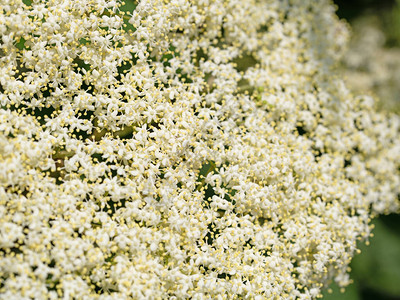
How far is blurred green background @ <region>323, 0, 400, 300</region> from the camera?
3020 millimetres

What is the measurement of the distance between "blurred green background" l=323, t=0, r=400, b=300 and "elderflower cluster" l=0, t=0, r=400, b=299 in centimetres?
76

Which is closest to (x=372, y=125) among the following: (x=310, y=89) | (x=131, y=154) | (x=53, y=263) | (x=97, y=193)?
(x=310, y=89)

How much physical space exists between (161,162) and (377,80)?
9.55 feet

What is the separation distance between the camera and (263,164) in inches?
77.2

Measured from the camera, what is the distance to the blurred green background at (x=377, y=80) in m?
3.02

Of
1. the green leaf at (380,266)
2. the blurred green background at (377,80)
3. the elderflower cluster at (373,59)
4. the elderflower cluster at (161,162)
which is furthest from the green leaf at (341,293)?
the elderflower cluster at (373,59)

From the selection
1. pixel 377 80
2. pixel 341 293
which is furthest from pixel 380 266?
pixel 377 80

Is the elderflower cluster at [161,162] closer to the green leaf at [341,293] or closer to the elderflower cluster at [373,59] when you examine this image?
the green leaf at [341,293]

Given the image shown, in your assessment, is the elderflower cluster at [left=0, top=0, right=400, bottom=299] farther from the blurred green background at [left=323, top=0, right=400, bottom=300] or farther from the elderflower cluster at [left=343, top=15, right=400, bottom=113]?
the elderflower cluster at [left=343, top=15, right=400, bottom=113]

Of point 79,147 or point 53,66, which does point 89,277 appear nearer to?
point 79,147

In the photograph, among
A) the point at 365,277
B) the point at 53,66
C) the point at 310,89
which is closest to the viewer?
the point at 53,66

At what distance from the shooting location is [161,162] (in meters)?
1.77

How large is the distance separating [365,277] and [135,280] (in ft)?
7.10

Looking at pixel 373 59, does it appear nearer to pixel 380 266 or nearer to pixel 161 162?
pixel 380 266
